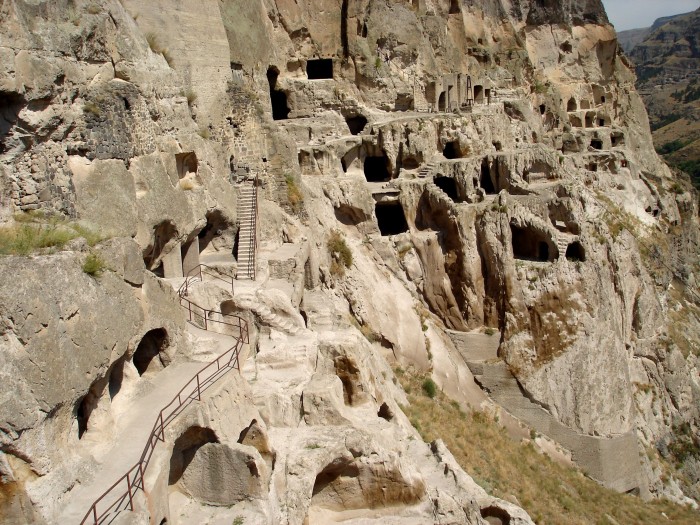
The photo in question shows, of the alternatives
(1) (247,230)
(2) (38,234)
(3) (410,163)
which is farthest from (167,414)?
(3) (410,163)

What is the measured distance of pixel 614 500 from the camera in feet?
70.7

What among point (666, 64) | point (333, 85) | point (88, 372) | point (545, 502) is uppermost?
point (666, 64)

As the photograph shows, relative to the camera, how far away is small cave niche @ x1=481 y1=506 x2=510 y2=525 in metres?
12.2

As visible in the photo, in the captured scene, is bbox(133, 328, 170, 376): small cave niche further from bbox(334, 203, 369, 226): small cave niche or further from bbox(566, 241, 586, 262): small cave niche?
bbox(566, 241, 586, 262): small cave niche

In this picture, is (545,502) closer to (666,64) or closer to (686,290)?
(686,290)

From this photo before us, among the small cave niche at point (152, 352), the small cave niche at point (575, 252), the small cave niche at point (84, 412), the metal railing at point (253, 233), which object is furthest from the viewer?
the small cave niche at point (575, 252)

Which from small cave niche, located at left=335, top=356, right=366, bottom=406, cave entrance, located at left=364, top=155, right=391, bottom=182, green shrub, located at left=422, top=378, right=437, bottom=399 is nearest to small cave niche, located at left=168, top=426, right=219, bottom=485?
small cave niche, located at left=335, top=356, right=366, bottom=406

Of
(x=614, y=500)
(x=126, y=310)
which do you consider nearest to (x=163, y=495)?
(x=126, y=310)

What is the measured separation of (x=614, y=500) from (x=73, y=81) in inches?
780

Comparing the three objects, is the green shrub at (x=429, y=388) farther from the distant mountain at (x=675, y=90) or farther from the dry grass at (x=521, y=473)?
the distant mountain at (x=675, y=90)

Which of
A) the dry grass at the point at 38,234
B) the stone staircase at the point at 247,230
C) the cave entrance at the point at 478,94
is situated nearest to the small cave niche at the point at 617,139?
the cave entrance at the point at 478,94

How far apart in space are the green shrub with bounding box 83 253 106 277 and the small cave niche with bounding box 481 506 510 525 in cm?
809

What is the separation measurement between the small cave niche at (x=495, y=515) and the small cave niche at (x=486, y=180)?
17688mm

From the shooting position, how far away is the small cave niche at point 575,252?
24922mm
